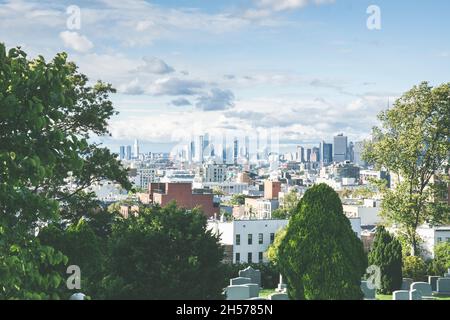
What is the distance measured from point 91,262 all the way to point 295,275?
486 cm

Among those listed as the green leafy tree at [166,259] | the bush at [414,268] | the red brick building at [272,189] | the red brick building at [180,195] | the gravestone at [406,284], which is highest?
the red brick building at [272,189]

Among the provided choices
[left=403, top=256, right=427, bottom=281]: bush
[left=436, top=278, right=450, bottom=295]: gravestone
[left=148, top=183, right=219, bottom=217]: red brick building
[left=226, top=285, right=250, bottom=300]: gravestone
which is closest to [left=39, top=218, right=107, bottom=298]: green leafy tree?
[left=226, top=285, right=250, bottom=300]: gravestone

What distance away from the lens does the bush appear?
93.0 feet

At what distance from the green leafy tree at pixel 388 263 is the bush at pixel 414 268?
2896 mm

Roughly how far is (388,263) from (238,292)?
362 inches

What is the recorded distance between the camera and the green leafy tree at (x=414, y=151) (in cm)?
2875

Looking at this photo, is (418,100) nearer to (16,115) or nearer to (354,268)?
(354,268)

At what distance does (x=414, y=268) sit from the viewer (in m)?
28.4

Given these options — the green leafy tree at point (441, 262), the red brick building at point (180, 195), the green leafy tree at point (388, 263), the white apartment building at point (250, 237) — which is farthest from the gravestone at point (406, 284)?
the red brick building at point (180, 195)

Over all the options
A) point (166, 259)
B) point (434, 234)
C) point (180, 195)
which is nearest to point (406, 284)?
point (166, 259)

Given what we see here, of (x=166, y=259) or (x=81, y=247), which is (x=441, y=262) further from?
(x=81, y=247)

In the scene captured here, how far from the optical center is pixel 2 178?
8766 mm

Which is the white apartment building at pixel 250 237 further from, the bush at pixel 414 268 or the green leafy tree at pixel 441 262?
the bush at pixel 414 268

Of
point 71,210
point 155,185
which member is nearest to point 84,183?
point 71,210
